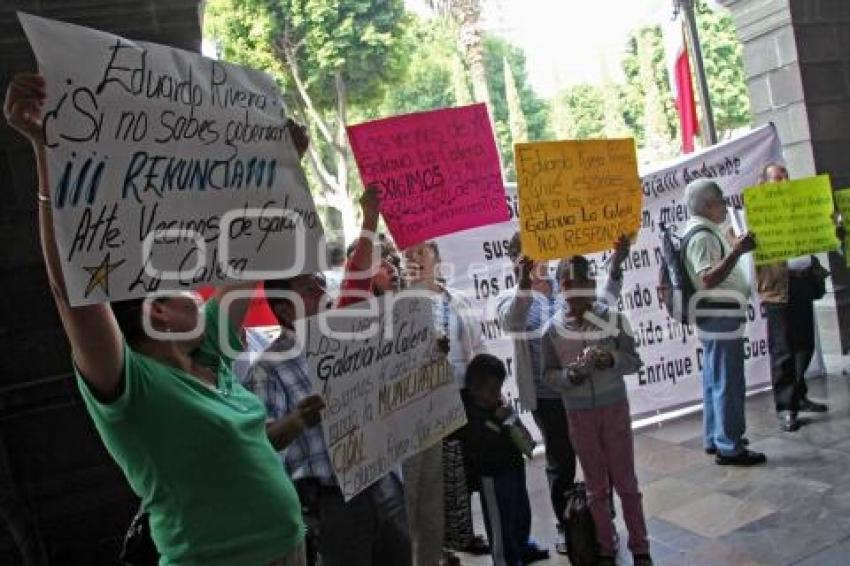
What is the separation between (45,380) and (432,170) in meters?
2.30

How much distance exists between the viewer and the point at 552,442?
387 centimetres

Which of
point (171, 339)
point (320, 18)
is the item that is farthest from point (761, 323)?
point (320, 18)

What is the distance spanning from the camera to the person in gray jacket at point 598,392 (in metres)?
3.47

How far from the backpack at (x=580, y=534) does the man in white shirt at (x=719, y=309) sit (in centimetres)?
166

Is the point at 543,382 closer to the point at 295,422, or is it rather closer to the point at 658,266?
the point at 295,422

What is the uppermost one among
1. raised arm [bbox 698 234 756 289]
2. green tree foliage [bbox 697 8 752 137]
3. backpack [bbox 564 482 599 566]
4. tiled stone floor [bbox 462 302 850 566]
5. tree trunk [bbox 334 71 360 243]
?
green tree foliage [bbox 697 8 752 137]

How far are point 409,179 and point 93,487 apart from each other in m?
2.35

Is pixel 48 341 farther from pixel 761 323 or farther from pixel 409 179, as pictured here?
pixel 761 323

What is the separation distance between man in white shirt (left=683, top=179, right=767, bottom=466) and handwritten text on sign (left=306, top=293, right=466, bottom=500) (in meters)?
2.28

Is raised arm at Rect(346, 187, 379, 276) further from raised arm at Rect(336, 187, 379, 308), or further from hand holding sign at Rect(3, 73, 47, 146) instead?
hand holding sign at Rect(3, 73, 47, 146)

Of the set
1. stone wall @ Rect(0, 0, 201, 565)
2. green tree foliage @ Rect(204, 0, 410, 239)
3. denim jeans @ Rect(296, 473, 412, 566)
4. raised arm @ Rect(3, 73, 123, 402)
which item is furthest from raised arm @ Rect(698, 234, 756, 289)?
green tree foliage @ Rect(204, 0, 410, 239)

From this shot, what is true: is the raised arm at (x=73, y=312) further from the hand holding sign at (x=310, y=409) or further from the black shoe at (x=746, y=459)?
the black shoe at (x=746, y=459)

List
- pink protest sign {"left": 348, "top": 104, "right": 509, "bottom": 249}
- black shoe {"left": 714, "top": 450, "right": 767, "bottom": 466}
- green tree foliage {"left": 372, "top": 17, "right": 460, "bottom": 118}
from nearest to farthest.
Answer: pink protest sign {"left": 348, "top": 104, "right": 509, "bottom": 249}
black shoe {"left": 714, "top": 450, "right": 767, "bottom": 466}
green tree foliage {"left": 372, "top": 17, "right": 460, "bottom": 118}

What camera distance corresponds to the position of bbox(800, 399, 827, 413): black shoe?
5535 mm
